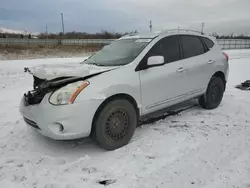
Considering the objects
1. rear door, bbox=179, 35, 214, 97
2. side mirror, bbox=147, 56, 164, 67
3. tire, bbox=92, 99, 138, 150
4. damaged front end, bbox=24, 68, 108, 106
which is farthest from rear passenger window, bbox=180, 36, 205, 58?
damaged front end, bbox=24, 68, 108, 106

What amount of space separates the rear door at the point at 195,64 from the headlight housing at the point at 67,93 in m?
2.25

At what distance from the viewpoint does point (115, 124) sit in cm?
368

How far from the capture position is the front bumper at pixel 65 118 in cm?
326

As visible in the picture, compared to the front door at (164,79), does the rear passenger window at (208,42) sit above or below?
above

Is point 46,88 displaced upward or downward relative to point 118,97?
upward

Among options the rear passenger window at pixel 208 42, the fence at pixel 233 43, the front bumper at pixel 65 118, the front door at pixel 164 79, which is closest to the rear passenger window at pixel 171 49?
the front door at pixel 164 79

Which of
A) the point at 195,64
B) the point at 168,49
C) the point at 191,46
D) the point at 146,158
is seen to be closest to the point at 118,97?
the point at 146,158

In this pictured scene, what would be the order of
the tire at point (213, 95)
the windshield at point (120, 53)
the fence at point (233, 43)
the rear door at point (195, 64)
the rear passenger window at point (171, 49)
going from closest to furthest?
the windshield at point (120, 53) < the rear passenger window at point (171, 49) < the rear door at point (195, 64) < the tire at point (213, 95) < the fence at point (233, 43)

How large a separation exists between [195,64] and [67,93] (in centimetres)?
277

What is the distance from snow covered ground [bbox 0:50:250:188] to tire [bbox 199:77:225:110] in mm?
531

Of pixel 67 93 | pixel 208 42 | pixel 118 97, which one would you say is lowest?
pixel 118 97

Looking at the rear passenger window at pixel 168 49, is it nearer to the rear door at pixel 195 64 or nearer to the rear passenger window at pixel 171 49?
the rear passenger window at pixel 171 49

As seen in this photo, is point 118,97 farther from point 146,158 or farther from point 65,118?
point 146,158

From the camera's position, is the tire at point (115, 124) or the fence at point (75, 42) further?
the fence at point (75, 42)
